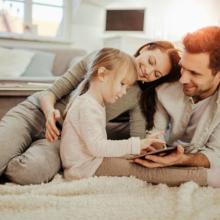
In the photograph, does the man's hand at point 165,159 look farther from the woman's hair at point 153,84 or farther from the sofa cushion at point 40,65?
the sofa cushion at point 40,65

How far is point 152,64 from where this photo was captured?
1.34m

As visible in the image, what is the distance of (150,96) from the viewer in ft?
4.67

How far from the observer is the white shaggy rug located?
0.88 metres

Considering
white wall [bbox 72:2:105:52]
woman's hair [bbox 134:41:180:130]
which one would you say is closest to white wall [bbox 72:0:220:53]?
white wall [bbox 72:2:105:52]

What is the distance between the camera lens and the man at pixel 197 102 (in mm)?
1194

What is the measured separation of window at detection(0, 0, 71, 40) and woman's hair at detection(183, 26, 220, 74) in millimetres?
2909

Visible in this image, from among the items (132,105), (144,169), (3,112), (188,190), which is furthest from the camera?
(3,112)

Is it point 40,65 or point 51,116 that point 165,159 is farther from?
point 40,65

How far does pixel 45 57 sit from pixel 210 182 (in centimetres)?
261

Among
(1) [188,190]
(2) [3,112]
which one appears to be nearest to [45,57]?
(2) [3,112]

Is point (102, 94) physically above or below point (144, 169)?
above

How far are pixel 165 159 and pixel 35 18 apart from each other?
328 cm

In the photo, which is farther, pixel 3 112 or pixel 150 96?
pixel 3 112

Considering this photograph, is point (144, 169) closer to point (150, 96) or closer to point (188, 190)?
point (188, 190)
